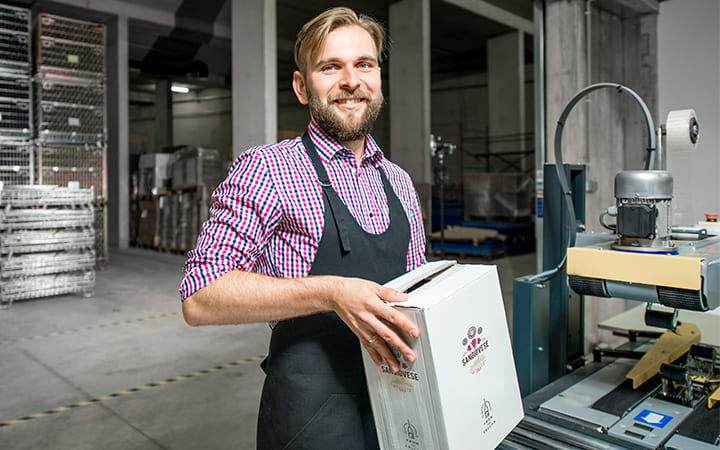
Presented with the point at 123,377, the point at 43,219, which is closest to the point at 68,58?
the point at 43,219

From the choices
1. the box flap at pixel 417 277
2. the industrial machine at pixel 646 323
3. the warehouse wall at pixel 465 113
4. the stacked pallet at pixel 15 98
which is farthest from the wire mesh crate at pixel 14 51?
the warehouse wall at pixel 465 113

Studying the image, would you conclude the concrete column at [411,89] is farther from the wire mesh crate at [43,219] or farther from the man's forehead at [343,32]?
the man's forehead at [343,32]

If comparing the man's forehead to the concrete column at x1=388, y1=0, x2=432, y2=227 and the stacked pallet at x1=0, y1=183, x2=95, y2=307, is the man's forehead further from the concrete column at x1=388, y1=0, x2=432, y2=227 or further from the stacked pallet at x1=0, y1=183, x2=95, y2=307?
the concrete column at x1=388, y1=0, x2=432, y2=227

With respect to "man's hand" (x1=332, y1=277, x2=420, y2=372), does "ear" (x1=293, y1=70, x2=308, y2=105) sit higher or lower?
higher

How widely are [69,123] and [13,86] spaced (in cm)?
107

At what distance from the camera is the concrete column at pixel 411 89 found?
10.9 m

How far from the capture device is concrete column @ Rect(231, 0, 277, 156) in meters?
8.20

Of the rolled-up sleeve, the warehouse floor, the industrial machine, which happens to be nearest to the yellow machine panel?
the industrial machine

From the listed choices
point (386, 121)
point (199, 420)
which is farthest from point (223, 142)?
point (199, 420)

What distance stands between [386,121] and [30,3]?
41.1 ft

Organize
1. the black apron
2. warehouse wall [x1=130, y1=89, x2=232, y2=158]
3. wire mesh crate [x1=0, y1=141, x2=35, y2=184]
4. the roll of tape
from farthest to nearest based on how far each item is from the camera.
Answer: warehouse wall [x1=130, y1=89, x2=232, y2=158], wire mesh crate [x1=0, y1=141, x2=35, y2=184], the roll of tape, the black apron

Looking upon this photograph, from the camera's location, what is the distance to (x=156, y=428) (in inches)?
126

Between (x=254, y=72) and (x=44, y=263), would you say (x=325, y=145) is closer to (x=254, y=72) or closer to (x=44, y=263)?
(x=44, y=263)

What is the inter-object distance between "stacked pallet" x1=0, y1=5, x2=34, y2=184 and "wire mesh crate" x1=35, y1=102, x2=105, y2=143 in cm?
50
